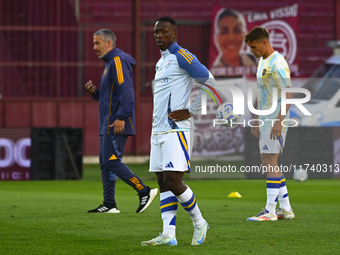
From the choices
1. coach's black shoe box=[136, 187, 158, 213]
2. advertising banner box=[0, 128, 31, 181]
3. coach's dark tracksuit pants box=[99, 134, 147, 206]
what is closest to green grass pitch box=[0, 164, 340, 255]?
coach's black shoe box=[136, 187, 158, 213]

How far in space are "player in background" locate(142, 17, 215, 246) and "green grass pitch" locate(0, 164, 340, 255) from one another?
24cm

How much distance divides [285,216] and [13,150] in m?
8.66

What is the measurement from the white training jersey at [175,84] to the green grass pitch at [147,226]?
104 cm

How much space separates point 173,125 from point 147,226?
1.72 meters

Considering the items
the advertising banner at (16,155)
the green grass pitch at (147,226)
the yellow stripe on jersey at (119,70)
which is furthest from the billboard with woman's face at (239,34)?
the yellow stripe on jersey at (119,70)

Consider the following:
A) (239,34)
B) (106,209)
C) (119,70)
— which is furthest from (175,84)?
(239,34)

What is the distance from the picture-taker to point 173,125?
5.34 m

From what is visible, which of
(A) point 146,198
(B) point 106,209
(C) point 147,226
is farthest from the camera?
(B) point 106,209

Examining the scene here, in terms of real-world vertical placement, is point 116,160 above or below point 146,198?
above

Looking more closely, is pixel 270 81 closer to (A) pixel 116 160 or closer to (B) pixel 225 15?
(A) pixel 116 160

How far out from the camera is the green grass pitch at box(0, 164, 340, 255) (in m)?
5.22

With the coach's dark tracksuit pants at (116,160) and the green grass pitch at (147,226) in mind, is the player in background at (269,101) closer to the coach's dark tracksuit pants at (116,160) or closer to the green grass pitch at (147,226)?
the green grass pitch at (147,226)

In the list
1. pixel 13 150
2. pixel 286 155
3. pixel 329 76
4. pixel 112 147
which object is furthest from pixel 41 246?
pixel 329 76

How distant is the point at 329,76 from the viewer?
66.9 ft
